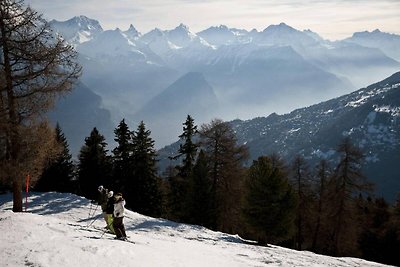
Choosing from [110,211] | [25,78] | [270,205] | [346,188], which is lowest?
[110,211]

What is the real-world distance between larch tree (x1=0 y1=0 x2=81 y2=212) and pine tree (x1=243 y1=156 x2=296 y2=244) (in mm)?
19316

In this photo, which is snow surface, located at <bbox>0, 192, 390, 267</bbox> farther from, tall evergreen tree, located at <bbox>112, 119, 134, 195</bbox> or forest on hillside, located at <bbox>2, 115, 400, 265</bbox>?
tall evergreen tree, located at <bbox>112, 119, 134, 195</bbox>

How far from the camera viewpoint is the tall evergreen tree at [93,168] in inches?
1873

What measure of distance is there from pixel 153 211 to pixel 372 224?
97.3ft

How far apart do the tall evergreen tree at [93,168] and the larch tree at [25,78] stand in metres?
28.3

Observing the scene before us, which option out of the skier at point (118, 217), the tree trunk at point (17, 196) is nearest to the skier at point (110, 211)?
the skier at point (118, 217)

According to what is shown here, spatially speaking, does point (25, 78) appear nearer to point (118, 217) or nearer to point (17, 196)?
point (17, 196)

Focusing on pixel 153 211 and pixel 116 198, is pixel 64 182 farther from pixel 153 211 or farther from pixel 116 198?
pixel 116 198

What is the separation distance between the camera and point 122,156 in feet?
158

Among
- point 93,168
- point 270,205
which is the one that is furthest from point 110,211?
point 93,168

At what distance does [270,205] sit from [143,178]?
18471 millimetres

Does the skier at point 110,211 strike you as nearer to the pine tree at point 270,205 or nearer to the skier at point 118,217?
the skier at point 118,217

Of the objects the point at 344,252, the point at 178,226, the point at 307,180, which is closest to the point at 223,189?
the point at 307,180

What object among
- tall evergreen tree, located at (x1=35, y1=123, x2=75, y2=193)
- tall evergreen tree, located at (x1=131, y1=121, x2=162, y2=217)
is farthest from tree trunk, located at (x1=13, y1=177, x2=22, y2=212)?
tall evergreen tree, located at (x1=35, y1=123, x2=75, y2=193)
